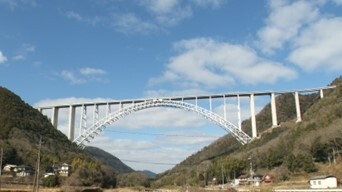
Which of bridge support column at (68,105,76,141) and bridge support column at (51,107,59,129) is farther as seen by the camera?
bridge support column at (51,107,59,129)

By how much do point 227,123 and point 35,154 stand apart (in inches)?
1503

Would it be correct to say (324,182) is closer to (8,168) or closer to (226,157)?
(226,157)

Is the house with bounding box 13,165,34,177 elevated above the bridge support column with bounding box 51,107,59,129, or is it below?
below

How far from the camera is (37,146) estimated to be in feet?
289

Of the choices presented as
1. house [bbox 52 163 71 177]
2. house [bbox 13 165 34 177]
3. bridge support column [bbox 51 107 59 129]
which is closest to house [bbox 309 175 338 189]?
house [bbox 52 163 71 177]

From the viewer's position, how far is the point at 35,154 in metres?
81.6

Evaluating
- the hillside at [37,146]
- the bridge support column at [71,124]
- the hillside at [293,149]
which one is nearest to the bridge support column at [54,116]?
the hillside at [37,146]

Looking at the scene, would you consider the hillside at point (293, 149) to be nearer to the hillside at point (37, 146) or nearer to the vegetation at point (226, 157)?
the vegetation at point (226, 157)

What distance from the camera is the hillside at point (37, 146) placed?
73.8 m

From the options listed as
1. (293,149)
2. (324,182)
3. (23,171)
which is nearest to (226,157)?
(293,149)

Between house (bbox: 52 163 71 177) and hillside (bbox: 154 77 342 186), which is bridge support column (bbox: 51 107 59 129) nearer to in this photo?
house (bbox: 52 163 71 177)

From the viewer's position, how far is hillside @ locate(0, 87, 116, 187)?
242ft

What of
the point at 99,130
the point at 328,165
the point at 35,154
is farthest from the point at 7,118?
the point at 328,165

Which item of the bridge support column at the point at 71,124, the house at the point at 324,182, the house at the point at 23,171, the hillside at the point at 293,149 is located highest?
the bridge support column at the point at 71,124
